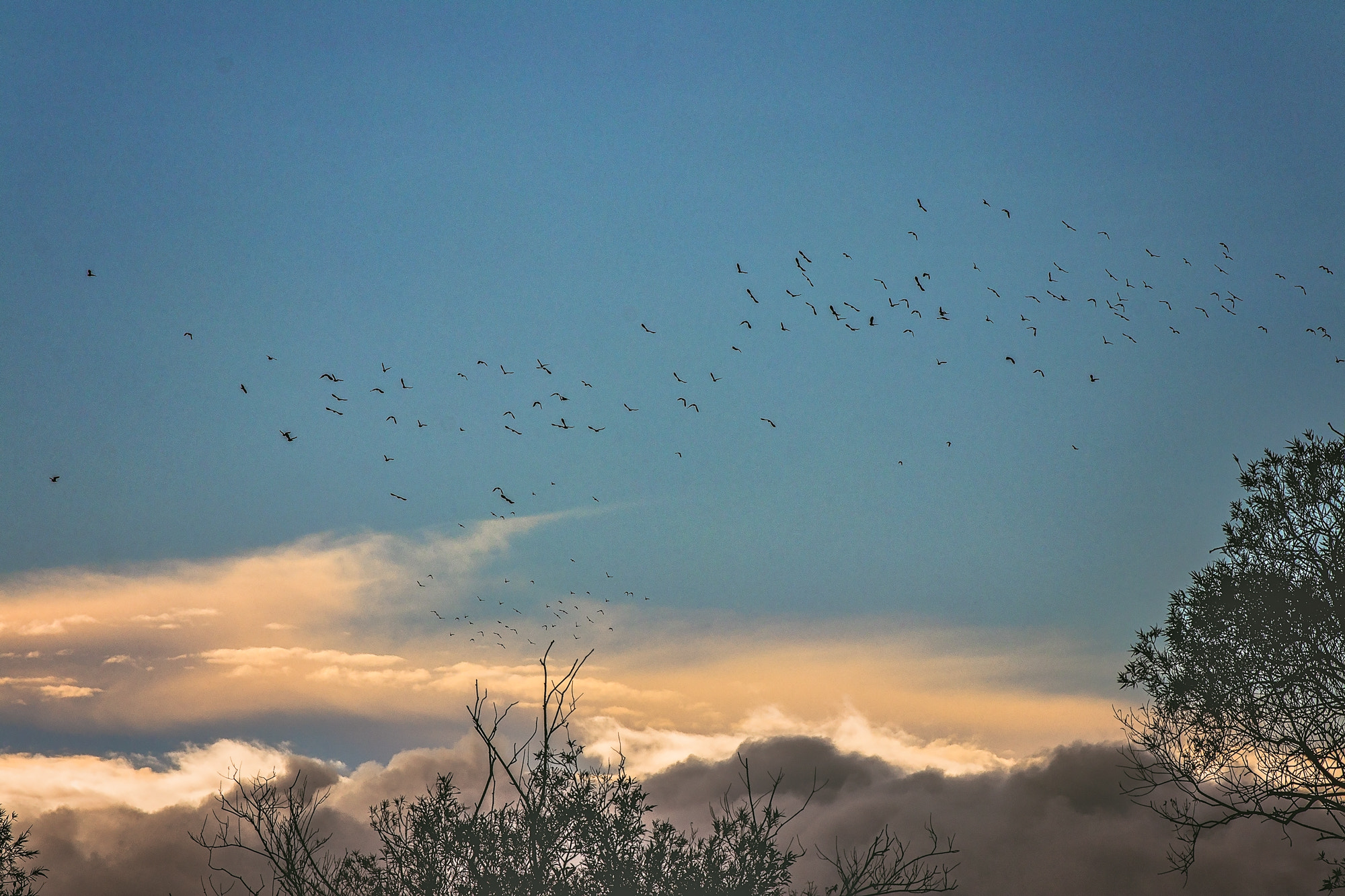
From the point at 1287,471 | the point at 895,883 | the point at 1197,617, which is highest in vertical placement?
the point at 1287,471

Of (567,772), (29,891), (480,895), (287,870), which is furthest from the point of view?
(29,891)

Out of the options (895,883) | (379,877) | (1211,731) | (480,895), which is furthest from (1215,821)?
(379,877)

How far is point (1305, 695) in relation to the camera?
17.1m

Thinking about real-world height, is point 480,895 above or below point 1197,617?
below

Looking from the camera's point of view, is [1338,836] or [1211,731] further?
[1211,731]

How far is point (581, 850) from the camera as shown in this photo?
1725cm

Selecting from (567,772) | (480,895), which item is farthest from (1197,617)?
(480,895)

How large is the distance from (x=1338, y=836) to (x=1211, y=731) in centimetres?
252

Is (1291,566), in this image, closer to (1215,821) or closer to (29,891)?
(1215,821)

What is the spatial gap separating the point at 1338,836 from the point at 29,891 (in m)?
37.1

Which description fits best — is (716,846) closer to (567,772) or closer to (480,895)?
(567,772)

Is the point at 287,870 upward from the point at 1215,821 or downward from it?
upward

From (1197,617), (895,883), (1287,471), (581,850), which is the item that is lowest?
(895,883)

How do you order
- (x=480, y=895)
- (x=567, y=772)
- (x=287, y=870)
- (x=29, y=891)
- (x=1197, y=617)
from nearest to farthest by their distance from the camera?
1. (x=287, y=870)
2. (x=480, y=895)
3. (x=567, y=772)
4. (x=1197, y=617)
5. (x=29, y=891)
